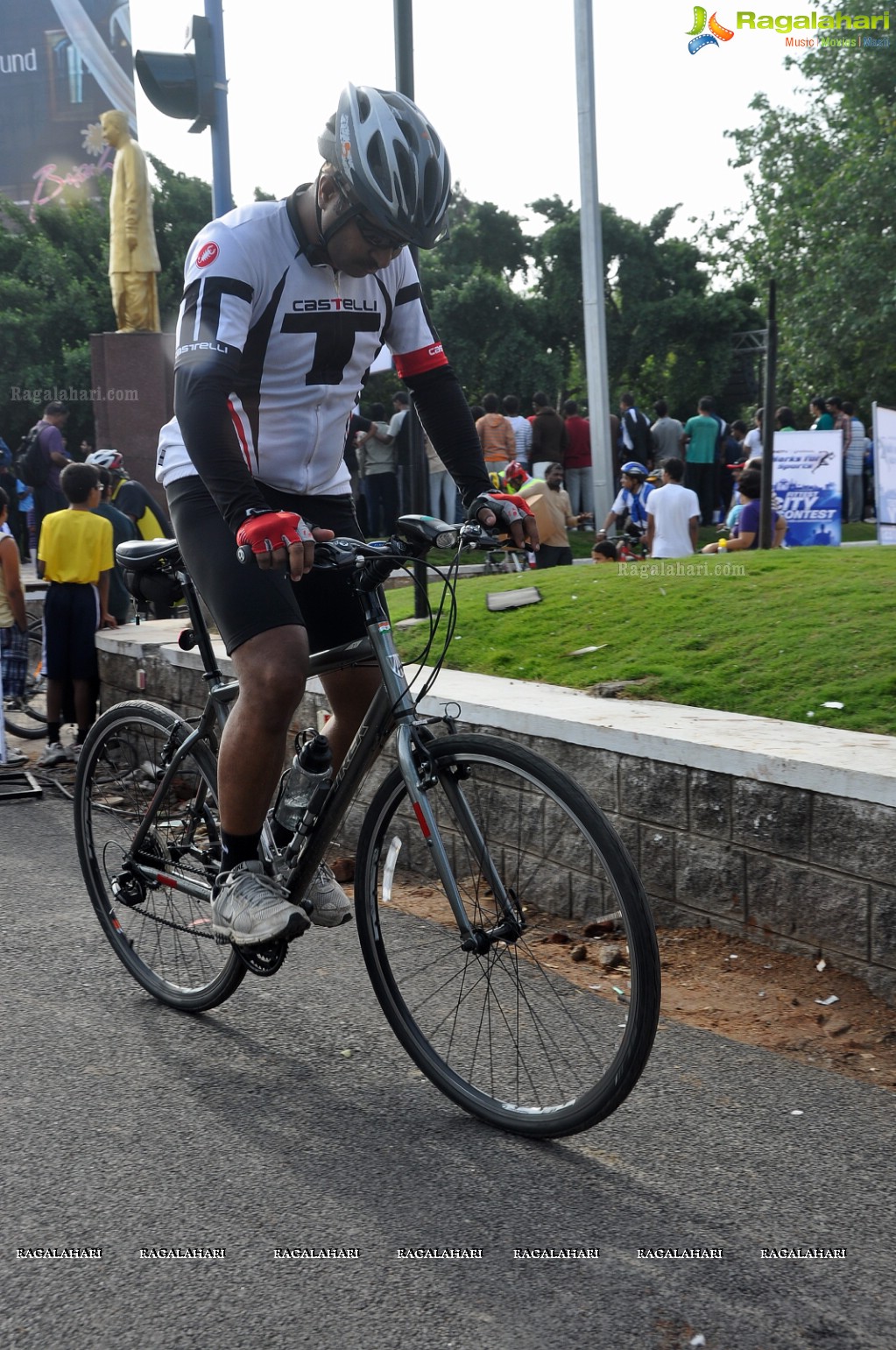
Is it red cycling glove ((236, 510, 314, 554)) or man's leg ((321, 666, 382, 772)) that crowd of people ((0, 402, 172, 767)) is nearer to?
man's leg ((321, 666, 382, 772))

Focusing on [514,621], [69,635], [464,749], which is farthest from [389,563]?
[69,635]

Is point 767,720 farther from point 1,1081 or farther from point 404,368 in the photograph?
point 1,1081

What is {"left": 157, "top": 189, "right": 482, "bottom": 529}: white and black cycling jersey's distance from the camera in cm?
318

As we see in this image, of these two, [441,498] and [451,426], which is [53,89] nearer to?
[441,498]

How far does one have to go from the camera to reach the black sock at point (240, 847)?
341cm

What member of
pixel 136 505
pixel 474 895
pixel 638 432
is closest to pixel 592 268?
pixel 638 432

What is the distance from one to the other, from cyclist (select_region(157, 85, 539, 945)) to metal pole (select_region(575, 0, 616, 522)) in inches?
531

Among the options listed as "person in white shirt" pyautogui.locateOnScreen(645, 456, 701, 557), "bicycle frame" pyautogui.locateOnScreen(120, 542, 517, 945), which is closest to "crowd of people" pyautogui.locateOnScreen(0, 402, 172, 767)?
"bicycle frame" pyautogui.locateOnScreen(120, 542, 517, 945)

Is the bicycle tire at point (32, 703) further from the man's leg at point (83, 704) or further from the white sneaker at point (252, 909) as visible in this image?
the white sneaker at point (252, 909)

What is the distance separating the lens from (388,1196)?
9.18 feet

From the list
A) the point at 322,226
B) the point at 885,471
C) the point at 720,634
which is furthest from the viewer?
the point at 885,471

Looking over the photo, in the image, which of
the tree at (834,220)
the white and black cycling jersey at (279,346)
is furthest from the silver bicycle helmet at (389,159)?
the tree at (834,220)

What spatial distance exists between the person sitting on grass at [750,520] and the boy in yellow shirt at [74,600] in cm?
525

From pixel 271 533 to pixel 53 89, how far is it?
66.1 meters
